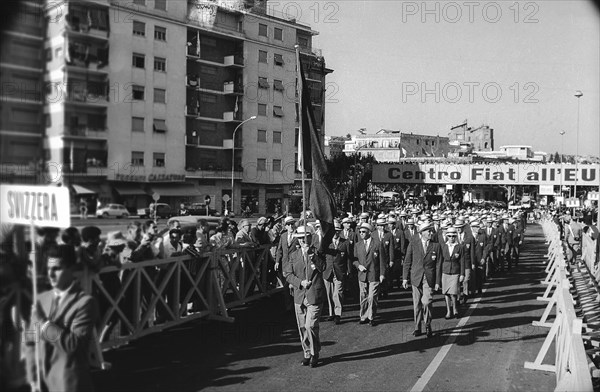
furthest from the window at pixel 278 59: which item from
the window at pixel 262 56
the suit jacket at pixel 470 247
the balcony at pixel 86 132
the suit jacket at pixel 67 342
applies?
the suit jacket at pixel 470 247

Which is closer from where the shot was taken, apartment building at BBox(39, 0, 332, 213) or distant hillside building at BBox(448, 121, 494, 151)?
apartment building at BBox(39, 0, 332, 213)

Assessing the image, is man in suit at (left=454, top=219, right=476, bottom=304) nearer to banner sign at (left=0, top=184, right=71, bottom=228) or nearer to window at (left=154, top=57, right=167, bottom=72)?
window at (left=154, top=57, right=167, bottom=72)

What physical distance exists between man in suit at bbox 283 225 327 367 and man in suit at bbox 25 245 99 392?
3.63 meters

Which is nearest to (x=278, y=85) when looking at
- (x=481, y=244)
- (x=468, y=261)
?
(x=468, y=261)

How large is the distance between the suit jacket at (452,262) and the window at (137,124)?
723 cm

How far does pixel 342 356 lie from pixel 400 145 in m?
85.6

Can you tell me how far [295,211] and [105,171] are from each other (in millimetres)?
4589

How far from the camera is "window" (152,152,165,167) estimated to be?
13.6ft

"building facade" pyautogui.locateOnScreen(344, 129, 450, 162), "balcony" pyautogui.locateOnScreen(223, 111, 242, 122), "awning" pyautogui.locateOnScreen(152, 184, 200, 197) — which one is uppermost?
"building facade" pyautogui.locateOnScreen(344, 129, 450, 162)

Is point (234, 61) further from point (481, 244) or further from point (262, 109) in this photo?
point (481, 244)

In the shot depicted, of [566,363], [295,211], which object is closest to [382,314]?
[295,211]

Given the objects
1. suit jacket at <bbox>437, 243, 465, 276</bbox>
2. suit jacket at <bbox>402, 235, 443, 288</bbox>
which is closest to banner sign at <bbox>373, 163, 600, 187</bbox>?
suit jacket at <bbox>437, 243, 465, 276</bbox>

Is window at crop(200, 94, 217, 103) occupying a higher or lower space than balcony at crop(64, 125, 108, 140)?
higher

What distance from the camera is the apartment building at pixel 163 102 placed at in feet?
11.9
